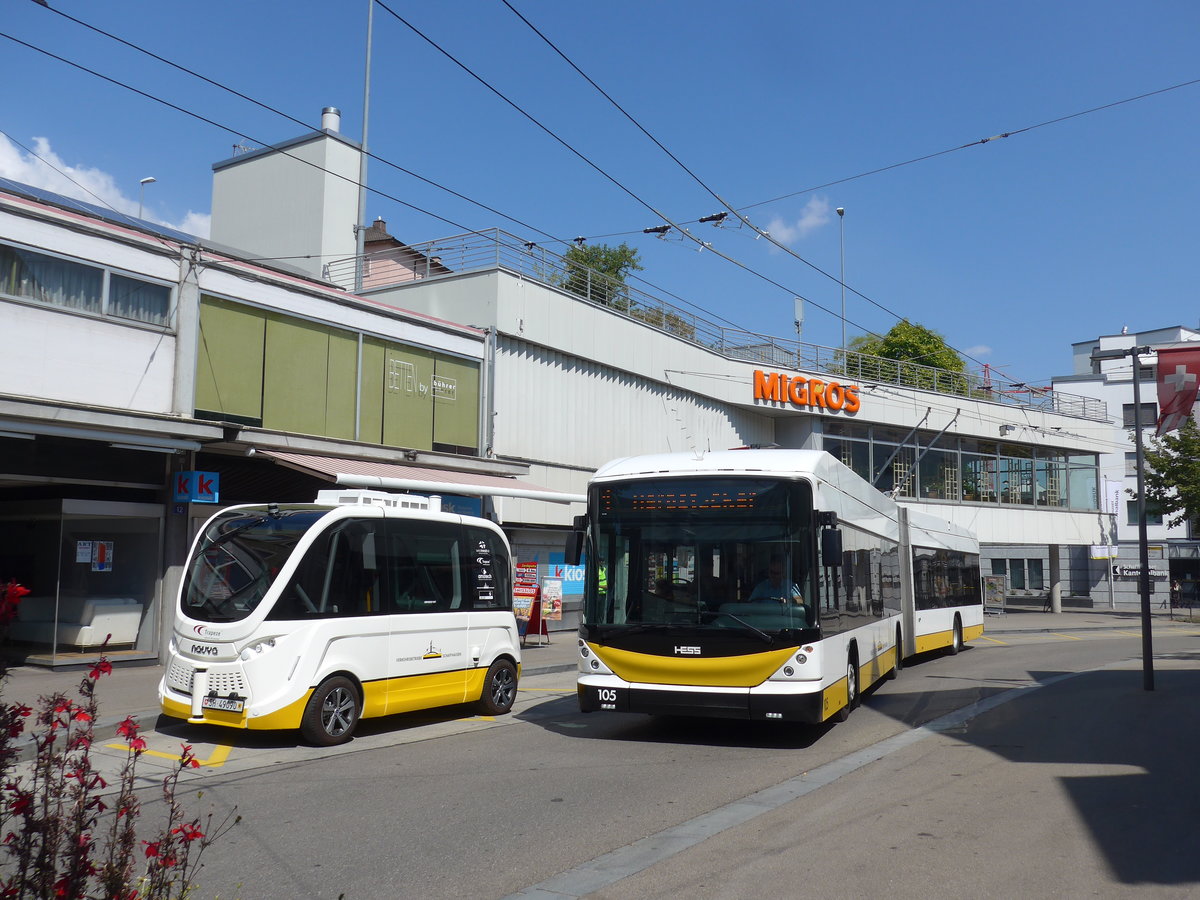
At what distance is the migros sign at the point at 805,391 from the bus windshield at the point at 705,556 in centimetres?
2292

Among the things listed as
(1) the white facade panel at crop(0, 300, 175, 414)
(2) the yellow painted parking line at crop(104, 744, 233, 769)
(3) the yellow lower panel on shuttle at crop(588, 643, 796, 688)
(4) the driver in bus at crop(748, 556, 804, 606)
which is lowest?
(2) the yellow painted parking line at crop(104, 744, 233, 769)

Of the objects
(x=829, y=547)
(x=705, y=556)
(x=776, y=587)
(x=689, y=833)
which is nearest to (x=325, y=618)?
(x=705, y=556)

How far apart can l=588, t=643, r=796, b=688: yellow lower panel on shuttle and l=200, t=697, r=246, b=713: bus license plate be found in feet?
11.6

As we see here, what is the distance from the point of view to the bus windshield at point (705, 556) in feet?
33.6

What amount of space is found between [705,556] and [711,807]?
3153 millimetres

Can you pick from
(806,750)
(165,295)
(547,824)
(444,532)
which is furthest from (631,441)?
(547,824)

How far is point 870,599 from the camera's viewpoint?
13852 mm

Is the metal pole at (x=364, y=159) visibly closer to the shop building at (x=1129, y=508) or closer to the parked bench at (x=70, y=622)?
the parked bench at (x=70, y=622)

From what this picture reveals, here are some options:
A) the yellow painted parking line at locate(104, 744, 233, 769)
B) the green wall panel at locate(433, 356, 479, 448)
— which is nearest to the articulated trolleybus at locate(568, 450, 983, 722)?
the yellow painted parking line at locate(104, 744, 233, 769)

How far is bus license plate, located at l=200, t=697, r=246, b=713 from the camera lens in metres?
9.84

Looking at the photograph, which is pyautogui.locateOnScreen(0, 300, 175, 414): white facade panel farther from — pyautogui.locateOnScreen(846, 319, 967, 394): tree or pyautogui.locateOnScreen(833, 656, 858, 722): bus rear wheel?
pyautogui.locateOnScreen(846, 319, 967, 394): tree

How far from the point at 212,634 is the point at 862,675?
25.2ft

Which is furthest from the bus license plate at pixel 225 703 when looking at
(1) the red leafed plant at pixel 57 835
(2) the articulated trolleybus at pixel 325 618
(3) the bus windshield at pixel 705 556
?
(1) the red leafed plant at pixel 57 835

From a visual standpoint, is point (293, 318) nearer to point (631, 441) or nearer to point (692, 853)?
point (631, 441)
